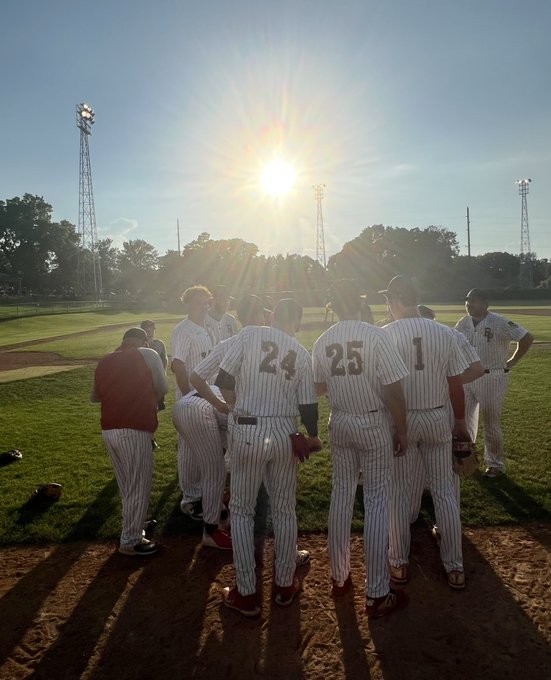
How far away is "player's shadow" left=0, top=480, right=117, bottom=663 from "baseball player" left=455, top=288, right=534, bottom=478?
477cm

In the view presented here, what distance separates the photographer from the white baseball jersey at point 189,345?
5461 mm

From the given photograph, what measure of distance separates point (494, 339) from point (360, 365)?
11.2ft

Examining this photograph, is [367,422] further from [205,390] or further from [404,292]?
[205,390]

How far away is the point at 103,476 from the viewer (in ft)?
22.0

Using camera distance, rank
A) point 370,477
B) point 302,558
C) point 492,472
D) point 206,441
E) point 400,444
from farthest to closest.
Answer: point 492,472 < point 206,441 < point 302,558 < point 400,444 < point 370,477

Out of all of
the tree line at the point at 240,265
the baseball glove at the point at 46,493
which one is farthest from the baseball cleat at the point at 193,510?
the tree line at the point at 240,265

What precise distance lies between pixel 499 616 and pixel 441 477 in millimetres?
1030

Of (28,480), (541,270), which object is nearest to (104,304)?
(28,480)

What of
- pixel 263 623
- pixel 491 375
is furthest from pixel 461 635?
pixel 491 375

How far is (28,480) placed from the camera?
259 inches

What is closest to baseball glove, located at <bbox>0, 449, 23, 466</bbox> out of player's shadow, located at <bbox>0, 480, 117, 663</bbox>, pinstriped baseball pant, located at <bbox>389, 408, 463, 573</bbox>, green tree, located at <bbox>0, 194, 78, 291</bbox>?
player's shadow, located at <bbox>0, 480, 117, 663</bbox>

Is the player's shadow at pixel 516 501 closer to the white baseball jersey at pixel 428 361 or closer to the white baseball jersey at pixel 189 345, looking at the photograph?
the white baseball jersey at pixel 428 361

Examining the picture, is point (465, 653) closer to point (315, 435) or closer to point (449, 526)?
point (449, 526)

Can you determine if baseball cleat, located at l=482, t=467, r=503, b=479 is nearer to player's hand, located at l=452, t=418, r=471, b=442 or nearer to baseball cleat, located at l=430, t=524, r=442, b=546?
baseball cleat, located at l=430, t=524, r=442, b=546
